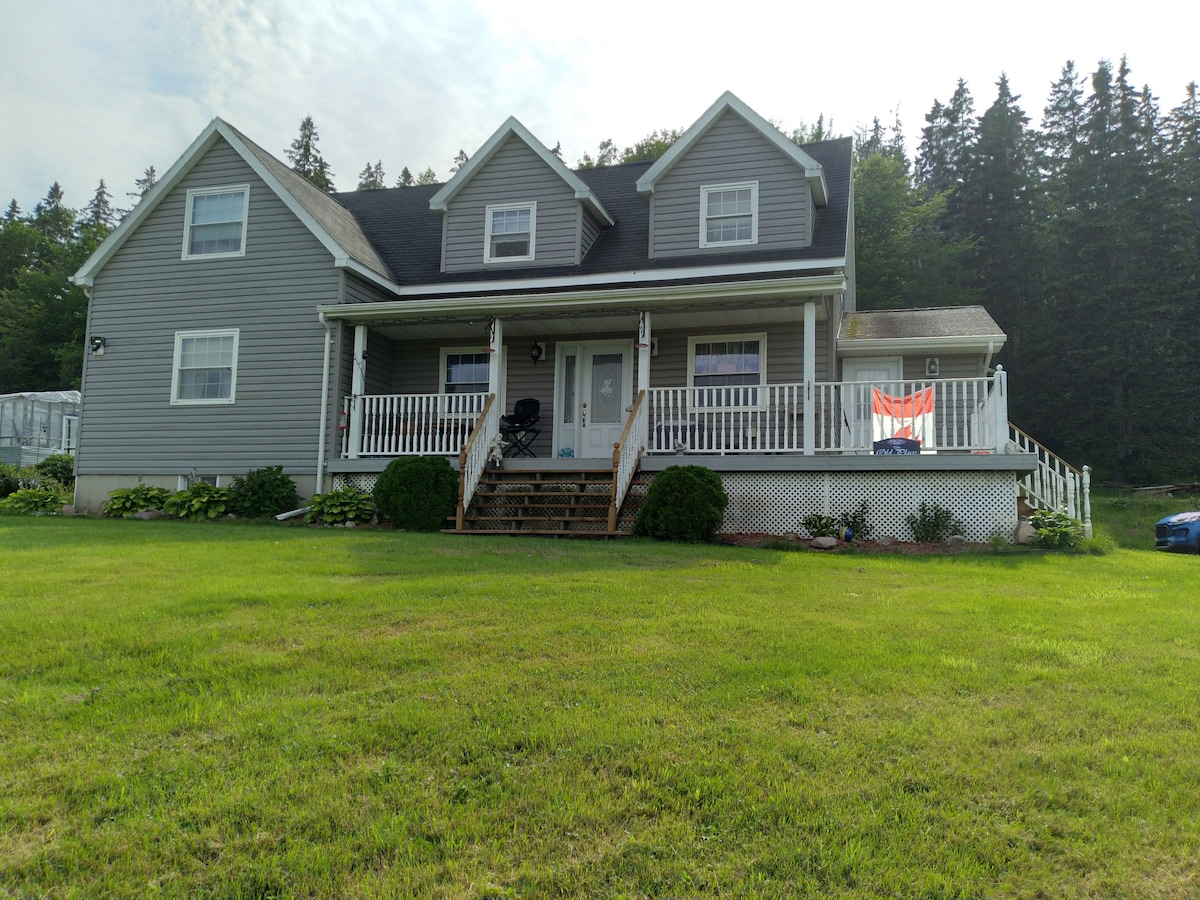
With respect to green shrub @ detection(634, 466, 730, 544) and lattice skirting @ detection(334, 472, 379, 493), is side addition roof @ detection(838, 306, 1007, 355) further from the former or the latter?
lattice skirting @ detection(334, 472, 379, 493)

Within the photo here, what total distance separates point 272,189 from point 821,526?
1082 cm

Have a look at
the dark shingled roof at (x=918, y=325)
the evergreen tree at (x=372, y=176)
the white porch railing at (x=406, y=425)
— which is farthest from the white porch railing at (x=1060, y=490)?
the evergreen tree at (x=372, y=176)

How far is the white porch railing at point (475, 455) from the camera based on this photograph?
11391 mm

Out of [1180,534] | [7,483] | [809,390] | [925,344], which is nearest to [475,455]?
[809,390]

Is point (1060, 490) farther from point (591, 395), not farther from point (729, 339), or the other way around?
point (591, 395)

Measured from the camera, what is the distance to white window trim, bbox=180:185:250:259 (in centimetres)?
1468

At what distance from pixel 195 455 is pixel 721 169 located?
1025 cm

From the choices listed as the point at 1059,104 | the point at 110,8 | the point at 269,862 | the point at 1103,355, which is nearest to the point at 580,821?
the point at 269,862

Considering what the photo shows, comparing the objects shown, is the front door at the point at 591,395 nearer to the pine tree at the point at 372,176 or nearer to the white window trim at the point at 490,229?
the white window trim at the point at 490,229

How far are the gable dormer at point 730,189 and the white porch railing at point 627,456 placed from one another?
378 centimetres

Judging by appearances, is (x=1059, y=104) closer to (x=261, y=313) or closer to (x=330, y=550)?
(x=261, y=313)

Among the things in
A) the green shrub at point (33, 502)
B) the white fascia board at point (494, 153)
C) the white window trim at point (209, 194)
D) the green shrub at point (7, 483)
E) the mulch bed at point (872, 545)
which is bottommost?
the mulch bed at point (872, 545)

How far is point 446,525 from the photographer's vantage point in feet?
38.2

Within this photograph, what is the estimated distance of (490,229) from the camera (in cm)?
1536
